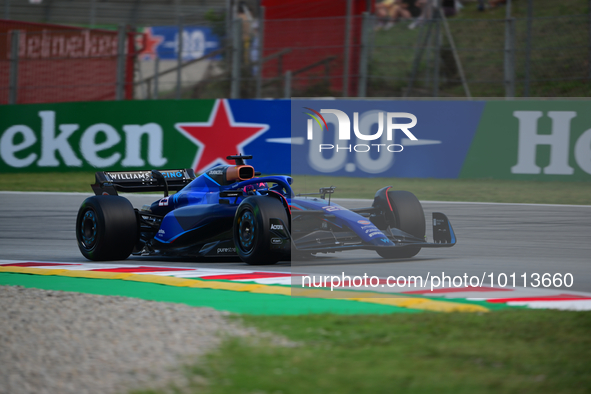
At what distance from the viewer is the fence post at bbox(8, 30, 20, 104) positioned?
1742 centimetres

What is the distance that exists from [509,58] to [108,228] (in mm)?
10313

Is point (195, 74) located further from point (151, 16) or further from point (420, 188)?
point (151, 16)

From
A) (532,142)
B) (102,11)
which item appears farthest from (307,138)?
(102,11)

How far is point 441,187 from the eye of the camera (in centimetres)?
1416

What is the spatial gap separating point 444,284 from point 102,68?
13519 millimetres

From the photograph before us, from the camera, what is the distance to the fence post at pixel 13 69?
17.4m

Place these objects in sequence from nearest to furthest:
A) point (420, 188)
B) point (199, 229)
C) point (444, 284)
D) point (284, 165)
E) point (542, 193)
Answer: point (444, 284)
point (199, 229)
point (542, 193)
point (420, 188)
point (284, 165)

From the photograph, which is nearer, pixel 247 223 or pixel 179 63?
pixel 247 223

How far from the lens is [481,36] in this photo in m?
15.5

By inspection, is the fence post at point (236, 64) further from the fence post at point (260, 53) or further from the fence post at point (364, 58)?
the fence post at point (364, 58)

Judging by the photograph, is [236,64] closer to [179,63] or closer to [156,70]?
[179,63]

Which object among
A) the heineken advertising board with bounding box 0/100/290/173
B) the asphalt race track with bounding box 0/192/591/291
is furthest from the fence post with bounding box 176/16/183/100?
the asphalt race track with bounding box 0/192/591/291

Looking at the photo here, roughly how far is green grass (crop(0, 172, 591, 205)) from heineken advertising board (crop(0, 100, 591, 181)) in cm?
19

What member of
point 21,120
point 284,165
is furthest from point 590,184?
point 21,120
